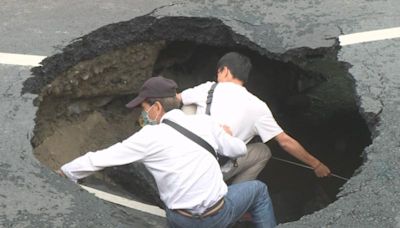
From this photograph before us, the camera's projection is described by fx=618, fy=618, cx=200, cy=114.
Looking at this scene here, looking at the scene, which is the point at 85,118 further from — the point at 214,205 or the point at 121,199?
the point at 214,205

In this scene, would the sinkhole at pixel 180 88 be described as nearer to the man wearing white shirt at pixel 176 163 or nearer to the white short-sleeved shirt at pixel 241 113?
the white short-sleeved shirt at pixel 241 113

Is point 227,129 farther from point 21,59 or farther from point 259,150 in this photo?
point 21,59

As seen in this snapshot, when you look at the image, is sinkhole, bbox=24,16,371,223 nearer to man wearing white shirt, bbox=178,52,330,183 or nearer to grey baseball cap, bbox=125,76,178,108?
man wearing white shirt, bbox=178,52,330,183

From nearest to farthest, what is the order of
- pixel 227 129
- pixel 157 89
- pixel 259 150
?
1. pixel 157 89
2. pixel 227 129
3. pixel 259 150

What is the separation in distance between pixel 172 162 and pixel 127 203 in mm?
1831

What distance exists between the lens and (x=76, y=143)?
6332 millimetres

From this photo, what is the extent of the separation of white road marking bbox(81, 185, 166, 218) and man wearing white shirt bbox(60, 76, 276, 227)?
1.32 m

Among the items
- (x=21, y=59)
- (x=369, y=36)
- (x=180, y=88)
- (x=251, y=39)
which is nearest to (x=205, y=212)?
(x=251, y=39)

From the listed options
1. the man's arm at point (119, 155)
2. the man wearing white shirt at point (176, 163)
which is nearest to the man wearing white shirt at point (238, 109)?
the man wearing white shirt at point (176, 163)

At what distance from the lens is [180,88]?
281 inches

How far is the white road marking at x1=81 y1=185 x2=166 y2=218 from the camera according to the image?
5471mm

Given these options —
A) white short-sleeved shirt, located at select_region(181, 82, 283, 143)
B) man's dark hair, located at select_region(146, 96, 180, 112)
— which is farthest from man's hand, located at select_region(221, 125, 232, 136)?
man's dark hair, located at select_region(146, 96, 180, 112)

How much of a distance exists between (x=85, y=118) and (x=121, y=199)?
4.22 ft

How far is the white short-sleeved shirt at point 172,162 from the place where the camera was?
12.8 ft
